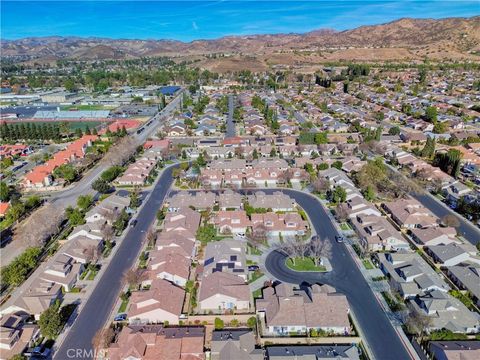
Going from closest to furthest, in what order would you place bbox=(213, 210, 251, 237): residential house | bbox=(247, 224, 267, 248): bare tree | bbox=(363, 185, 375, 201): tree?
1. bbox=(247, 224, 267, 248): bare tree
2. bbox=(213, 210, 251, 237): residential house
3. bbox=(363, 185, 375, 201): tree

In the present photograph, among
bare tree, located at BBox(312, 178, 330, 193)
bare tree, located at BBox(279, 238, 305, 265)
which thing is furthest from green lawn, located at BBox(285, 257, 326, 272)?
bare tree, located at BBox(312, 178, 330, 193)

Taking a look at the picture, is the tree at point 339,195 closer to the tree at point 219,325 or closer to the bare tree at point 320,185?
the bare tree at point 320,185

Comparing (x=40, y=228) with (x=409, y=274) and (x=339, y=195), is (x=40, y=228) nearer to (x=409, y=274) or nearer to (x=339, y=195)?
(x=339, y=195)

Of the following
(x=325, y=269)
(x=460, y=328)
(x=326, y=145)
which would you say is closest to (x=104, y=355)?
(x=325, y=269)

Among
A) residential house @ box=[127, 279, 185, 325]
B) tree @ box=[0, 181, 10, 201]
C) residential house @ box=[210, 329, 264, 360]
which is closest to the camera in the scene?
residential house @ box=[210, 329, 264, 360]

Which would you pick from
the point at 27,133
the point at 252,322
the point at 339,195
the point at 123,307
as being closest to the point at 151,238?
the point at 123,307

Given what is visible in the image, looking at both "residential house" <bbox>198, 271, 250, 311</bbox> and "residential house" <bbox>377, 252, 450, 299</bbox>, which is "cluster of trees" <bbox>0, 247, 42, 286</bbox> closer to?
"residential house" <bbox>198, 271, 250, 311</bbox>

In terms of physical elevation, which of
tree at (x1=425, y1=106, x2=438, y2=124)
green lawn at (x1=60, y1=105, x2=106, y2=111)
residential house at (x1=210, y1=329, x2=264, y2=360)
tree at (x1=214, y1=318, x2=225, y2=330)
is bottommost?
tree at (x1=214, y1=318, x2=225, y2=330)
